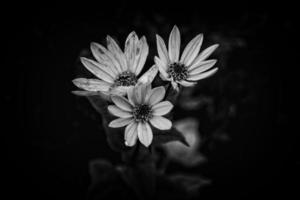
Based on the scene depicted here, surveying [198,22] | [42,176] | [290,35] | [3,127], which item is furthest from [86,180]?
[290,35]

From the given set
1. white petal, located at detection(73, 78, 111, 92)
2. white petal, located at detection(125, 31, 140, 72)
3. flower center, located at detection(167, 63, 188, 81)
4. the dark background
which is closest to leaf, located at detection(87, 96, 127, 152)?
white petal, located at detection(73, 78, 111, 92)

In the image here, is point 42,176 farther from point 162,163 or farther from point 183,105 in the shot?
point 183,105

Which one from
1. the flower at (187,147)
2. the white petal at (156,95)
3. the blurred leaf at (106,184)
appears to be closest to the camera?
the white petal at (156,95)

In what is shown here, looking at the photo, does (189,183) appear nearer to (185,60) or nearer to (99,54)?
(185,60)

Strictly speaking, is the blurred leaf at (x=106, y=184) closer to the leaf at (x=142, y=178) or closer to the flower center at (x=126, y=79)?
the leaf at (x=142, y=178)

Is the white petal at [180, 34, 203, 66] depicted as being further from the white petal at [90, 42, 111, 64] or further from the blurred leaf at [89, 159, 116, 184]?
the blurred leaf at [89, 159, 116, 184]

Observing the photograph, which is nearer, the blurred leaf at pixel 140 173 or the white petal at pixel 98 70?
the white petal at pixel 98 70

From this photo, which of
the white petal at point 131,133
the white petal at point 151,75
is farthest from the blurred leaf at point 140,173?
the white petal at point 151,75
